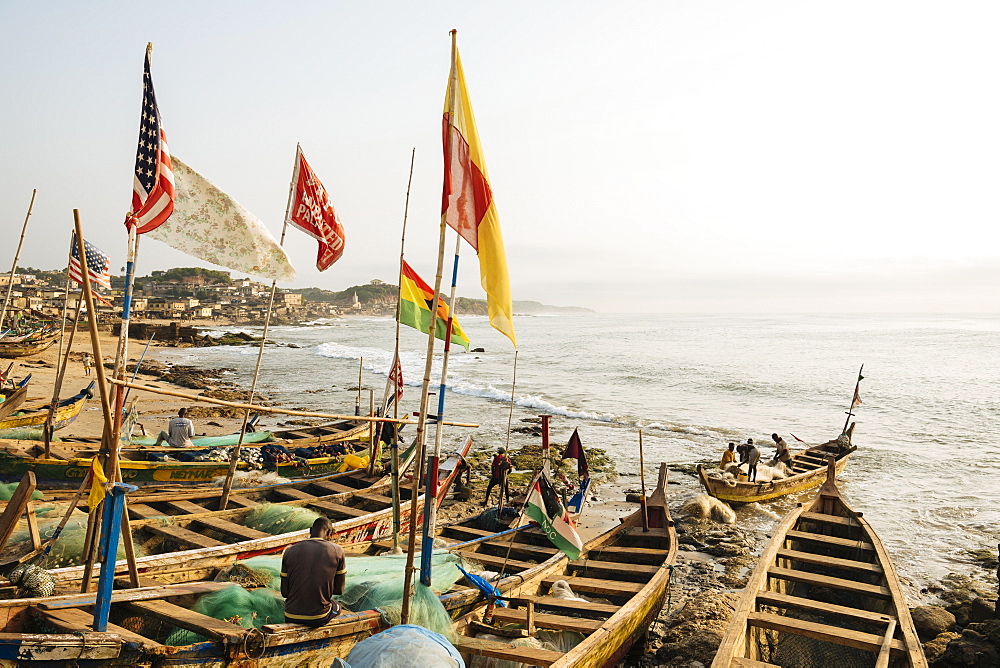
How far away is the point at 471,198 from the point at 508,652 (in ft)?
15.0

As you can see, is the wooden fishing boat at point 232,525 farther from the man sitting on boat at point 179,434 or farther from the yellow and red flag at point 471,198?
the man sitting on boat at point 179,434

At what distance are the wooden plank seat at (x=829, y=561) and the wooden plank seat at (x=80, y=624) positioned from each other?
335 inches

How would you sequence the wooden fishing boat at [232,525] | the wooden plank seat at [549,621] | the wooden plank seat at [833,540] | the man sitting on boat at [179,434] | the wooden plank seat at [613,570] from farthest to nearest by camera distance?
the man sitting on boat at [179,434]
the wooden plank seat at [833,540]
the wooden plank seat at [613,570]
the wooden fishing boat at [232,525]
the wooden plank seat at [549,621]

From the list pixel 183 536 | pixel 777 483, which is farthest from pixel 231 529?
pixel 777 483

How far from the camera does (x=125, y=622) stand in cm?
567

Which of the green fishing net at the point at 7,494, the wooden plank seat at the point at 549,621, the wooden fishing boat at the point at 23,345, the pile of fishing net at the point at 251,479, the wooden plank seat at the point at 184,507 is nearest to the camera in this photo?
the wooden plank seat at the point at 549,621

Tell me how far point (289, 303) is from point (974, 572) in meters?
169

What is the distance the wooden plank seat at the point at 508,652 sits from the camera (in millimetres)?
6052

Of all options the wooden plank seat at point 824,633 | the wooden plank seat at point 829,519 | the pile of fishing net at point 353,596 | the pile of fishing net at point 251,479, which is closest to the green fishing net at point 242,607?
the pile of fishing net at point 353,596

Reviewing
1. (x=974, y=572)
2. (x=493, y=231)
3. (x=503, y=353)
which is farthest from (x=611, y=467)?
(x=503, y=353)

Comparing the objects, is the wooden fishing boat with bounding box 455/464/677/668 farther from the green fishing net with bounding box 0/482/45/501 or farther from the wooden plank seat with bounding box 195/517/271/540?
the green fishing net with bounding box 0/482/45/501

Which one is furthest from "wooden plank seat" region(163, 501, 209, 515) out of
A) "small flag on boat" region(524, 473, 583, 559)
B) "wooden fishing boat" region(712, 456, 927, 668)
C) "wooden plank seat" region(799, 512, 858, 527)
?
"wooden plank seat" region(799, 512, 858, 527)

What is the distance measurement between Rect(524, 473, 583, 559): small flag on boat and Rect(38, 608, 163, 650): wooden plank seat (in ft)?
14.3

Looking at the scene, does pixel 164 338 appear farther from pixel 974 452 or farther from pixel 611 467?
pixel 974 452
